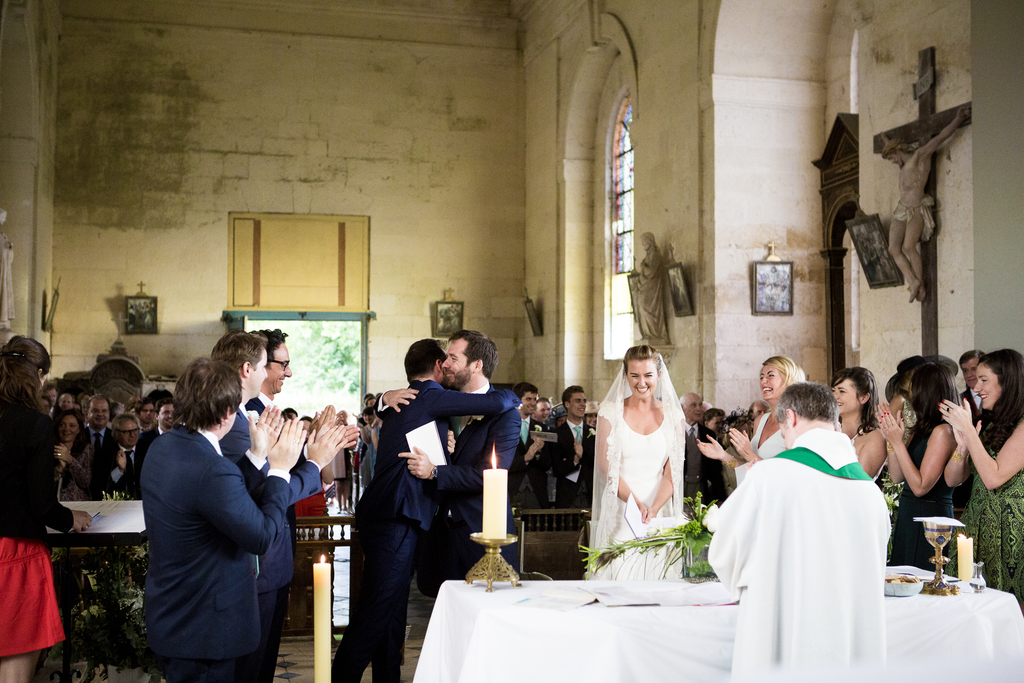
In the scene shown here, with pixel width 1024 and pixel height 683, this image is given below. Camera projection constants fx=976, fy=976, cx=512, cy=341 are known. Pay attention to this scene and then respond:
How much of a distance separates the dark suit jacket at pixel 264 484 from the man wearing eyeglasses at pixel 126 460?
401cm

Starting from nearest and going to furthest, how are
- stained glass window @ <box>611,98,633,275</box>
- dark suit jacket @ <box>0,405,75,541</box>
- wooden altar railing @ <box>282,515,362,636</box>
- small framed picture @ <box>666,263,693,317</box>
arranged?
dark suit jacket @ <box>0,405,75,541</box> → wooden altar railing @ <box>282,515,362,636</box> → small framed picture @ <box>666,263,693,317</box> → stained glass window @ <box>611,98,633,275</box>

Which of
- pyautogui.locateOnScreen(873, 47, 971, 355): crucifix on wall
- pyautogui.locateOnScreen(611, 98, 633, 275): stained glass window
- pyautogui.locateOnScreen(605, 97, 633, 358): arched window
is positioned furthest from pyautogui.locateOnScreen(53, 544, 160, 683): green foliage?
pyautogui.locateOnScreen(611, 98, 633, 275): stained glass window

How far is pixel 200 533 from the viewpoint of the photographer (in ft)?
9.59

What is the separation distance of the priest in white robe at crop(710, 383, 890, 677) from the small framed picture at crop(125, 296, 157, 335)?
1634 cm

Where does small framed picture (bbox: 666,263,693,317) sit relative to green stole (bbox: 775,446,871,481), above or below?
above

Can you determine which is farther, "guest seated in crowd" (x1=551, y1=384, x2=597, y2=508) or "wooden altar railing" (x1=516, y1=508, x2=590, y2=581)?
"guest seated in crowd" (x1=551, y1=384, x2=597, y2=508)

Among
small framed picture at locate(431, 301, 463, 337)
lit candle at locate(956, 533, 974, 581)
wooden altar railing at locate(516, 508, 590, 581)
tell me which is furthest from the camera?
small framed picture at locate(431, 301, 463, 337)

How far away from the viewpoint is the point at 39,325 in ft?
52.6

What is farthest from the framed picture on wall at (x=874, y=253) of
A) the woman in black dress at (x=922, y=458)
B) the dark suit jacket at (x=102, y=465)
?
the dark suit jacket at (x=102, y=465)

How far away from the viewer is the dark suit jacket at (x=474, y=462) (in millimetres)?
4254

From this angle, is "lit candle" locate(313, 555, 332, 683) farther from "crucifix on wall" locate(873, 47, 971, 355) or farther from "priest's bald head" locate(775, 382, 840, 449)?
"crucifix on wall" locate(873, 47, 971, 355)

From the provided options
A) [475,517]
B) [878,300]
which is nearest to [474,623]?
[475,517]

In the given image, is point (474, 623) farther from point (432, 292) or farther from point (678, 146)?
point (432, 292)

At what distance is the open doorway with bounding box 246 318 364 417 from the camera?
18.4 metres
